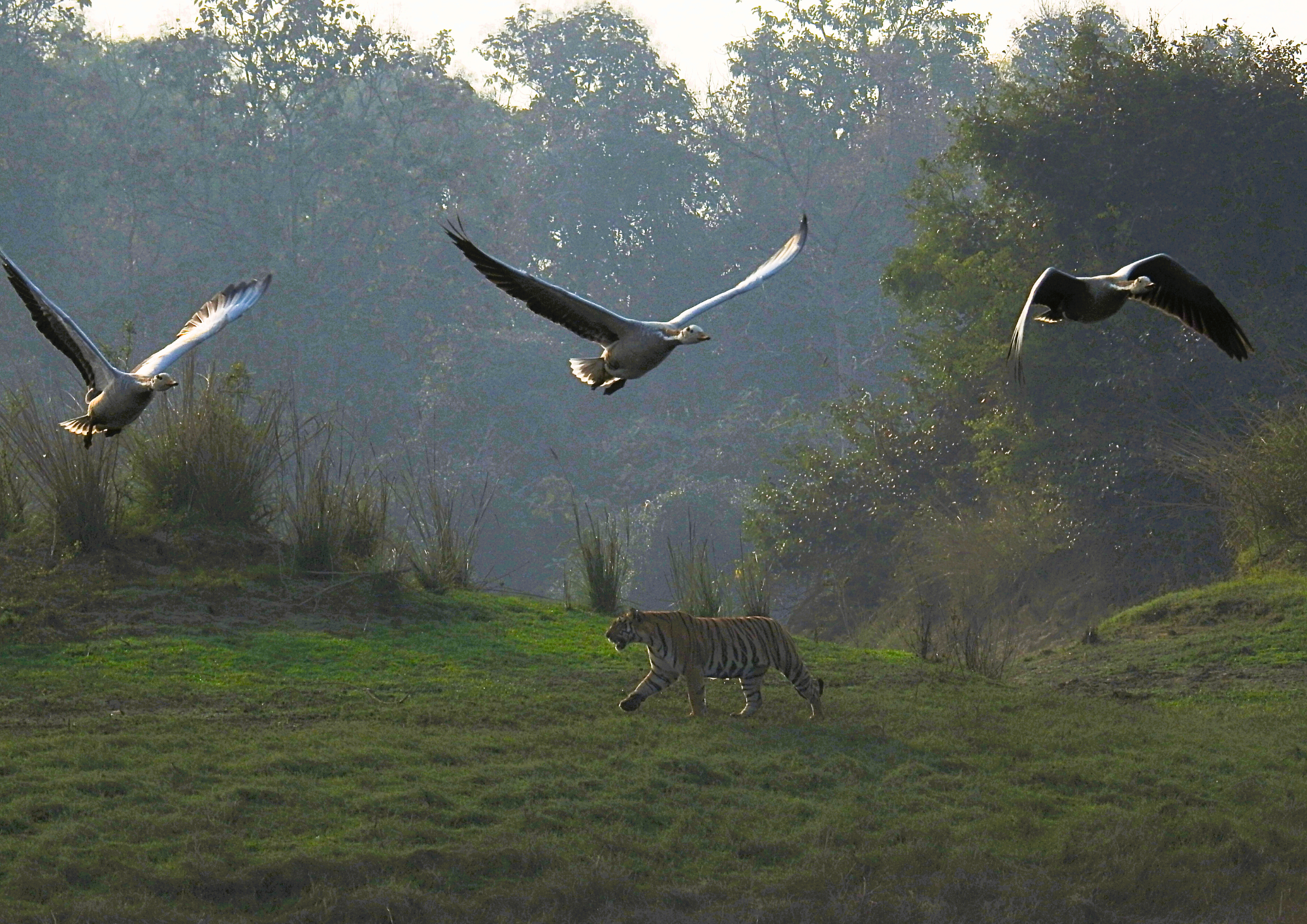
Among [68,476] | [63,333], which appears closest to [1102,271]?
[68,476]

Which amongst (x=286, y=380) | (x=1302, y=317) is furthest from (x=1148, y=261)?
(x=286, y=380)

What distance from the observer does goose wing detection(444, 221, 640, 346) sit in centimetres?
701

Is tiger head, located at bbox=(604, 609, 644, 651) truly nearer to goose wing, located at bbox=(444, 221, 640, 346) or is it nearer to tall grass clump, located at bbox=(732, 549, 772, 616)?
goose wing, located at bbox=(444, 221, 640, 346)

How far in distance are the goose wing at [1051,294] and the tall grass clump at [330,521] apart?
26.6 ft

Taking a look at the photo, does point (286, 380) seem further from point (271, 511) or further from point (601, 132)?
point (271, 511)

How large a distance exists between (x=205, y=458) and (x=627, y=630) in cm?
547

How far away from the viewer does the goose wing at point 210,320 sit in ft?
25.7

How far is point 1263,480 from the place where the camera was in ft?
57.4

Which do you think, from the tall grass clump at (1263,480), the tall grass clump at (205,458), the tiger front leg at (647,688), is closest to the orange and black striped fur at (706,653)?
the tiger front leg at (647,688)

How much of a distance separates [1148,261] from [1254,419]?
1253 centimetres

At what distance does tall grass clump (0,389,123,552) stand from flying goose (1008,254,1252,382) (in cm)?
845

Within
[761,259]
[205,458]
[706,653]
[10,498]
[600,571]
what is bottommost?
[706,653]

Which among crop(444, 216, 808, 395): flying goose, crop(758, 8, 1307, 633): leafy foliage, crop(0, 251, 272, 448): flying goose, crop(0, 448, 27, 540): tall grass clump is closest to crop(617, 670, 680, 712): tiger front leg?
crop(444, 216, 808, 395): flying goose

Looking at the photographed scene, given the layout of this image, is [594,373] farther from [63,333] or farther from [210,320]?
[63,333]
